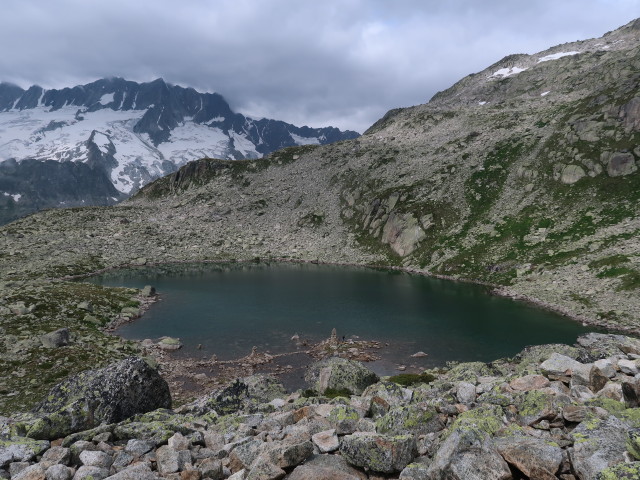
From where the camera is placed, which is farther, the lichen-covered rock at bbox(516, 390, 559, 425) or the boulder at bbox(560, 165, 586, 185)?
the boulder at bbox(560, 165, 586, 185)

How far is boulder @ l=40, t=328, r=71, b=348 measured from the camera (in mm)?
38531

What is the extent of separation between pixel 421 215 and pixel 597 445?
107 meters

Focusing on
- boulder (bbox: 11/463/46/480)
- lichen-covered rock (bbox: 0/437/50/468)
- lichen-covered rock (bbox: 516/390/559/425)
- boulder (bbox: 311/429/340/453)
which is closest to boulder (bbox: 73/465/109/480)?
boulder (bbox: 11/463/46/480)

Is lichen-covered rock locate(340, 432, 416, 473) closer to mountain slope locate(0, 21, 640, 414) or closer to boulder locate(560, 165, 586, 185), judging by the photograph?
mountain slope locate(0, 21, 640, 414)

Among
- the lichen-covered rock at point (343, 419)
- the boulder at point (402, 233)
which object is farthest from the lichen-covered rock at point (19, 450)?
the boulder at point (402, 233)

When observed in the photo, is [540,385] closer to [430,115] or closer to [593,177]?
[593,177]

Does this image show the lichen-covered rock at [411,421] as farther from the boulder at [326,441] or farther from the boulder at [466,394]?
the boulder at [466,394]

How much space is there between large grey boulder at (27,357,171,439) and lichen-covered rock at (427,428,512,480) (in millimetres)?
14345

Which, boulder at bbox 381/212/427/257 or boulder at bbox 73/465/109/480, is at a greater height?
boulder at bbox 381/212/427/257

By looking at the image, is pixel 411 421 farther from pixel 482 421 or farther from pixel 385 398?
pixel 385 398

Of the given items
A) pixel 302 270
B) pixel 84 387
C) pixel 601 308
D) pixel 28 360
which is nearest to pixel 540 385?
pixel 84 387

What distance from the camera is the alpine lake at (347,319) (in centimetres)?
4503

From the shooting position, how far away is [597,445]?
826cm

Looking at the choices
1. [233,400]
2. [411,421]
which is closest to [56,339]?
[233,400]
